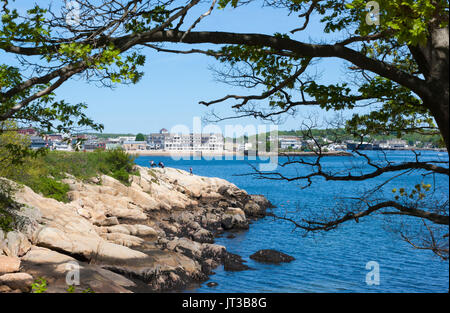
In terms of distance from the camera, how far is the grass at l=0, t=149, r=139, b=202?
2539cm

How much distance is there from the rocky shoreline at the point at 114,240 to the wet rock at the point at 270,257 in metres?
1.39

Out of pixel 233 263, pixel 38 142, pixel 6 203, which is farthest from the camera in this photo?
pixel 38 142

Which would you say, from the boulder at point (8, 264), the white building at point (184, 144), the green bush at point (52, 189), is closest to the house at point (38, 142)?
the green bush at point (52, 189)

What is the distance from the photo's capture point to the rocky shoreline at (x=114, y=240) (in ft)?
47.3

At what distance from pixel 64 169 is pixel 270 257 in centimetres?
1768

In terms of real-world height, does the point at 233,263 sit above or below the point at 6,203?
below

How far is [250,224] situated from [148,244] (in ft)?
56.5

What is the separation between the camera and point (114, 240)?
864 inches

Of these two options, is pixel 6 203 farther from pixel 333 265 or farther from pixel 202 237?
pixel 333 265

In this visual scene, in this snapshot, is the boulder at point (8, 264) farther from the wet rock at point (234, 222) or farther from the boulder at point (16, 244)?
the wet rock at point (234, 222)

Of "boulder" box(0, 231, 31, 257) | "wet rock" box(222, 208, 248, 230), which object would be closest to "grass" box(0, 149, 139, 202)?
"boulder" box(0, 231, 31, 257)

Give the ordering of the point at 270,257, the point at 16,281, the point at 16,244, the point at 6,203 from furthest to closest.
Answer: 1. the point at 270,257
2. the point at 6,203
3. the point at 16,244
4. the point at 16,281

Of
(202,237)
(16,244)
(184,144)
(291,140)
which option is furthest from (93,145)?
(184,144)
